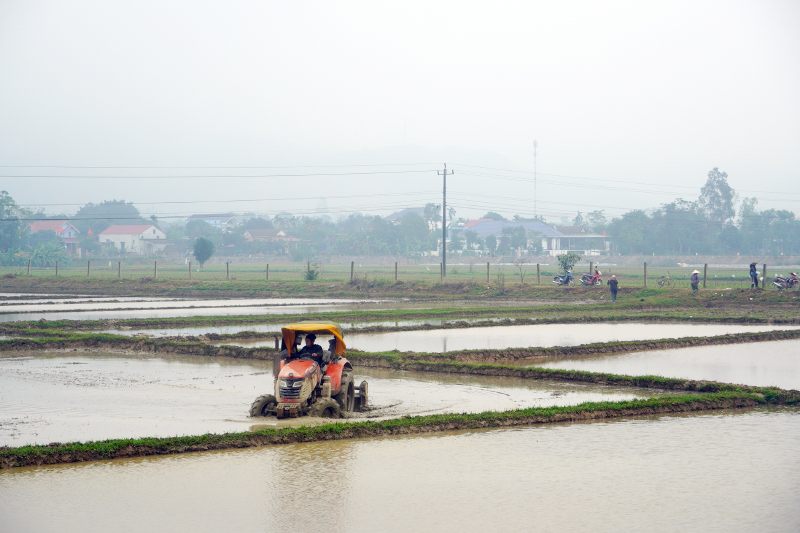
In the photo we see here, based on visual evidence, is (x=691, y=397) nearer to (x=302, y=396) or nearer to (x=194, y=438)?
(x=302, y=396)

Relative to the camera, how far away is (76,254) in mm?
129250

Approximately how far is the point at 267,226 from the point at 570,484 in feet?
498

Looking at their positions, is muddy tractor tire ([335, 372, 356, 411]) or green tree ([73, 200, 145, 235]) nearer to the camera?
muddy tractor tire ([335, 372, 356, 411])

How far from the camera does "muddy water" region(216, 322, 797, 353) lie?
23562mm

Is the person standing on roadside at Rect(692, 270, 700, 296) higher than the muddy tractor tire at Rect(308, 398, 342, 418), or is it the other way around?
the person standing on roadside at Rect(692, 270, 700, 296)

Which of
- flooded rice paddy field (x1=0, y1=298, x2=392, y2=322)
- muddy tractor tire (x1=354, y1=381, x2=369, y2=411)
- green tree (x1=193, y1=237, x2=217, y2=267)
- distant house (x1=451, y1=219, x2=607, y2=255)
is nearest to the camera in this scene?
muddy tractor tire (x1=354, y1=381, x2=369, y2=411)

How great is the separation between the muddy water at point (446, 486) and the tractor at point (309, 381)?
58.0 inches

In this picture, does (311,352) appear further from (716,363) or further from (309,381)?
(716,363)

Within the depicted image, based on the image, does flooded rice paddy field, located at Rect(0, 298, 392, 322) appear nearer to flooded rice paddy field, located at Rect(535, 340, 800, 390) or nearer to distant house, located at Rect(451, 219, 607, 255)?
flooded rice paddy field, located at Rect(535, 340, 800, 390)

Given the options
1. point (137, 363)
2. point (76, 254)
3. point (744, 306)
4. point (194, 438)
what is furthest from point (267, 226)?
point (194, 438)

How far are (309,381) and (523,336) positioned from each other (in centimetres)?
1447

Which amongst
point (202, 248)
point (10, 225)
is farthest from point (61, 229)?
point (202, 248)

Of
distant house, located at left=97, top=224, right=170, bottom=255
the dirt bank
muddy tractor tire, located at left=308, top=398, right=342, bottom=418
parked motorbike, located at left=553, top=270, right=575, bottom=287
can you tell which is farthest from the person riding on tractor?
distant house, located at left=97, top=224, right=170, bottom=255

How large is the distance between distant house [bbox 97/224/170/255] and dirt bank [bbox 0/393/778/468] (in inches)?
4974
